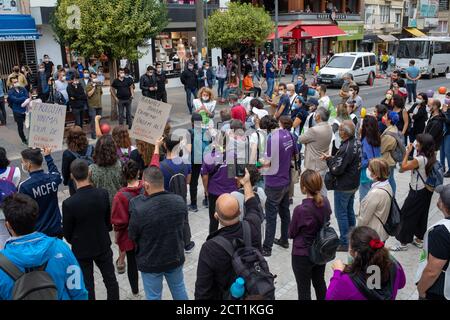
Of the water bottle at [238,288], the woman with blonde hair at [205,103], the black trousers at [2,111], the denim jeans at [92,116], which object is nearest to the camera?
the water bottle at [238,288]

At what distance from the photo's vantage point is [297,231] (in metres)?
4.21

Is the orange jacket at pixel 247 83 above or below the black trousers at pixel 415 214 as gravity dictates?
above

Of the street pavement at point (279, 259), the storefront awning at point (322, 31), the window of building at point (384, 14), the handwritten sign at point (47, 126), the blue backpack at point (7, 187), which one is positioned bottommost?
the street pavement at point (279, 259)

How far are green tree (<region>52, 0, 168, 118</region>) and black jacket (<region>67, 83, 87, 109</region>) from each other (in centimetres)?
177

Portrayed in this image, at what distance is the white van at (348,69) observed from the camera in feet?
80.2

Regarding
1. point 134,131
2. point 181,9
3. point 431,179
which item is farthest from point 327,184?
point 181,9

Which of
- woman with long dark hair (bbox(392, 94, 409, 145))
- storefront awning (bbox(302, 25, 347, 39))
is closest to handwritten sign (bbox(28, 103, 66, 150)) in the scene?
woman with long dark hair (bbox(392, 94, 409, 145))

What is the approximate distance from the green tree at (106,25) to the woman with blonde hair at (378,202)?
9.87 meters

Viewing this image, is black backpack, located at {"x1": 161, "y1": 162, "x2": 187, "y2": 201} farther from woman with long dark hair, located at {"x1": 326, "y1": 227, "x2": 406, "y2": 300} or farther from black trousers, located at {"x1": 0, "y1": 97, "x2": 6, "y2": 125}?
black trousers, located at {"x1": 0, "y1": 97, "x2": 6, "y2": 125}

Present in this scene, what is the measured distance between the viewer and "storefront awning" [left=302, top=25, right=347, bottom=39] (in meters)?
34.2

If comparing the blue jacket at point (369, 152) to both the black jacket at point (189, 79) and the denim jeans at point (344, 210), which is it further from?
the black jacket at point (189, 79)

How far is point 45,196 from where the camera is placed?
15.0ft

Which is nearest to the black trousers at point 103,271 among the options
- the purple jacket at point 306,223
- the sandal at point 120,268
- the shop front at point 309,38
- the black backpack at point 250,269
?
the sandal at point 120,268
